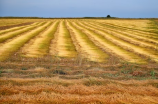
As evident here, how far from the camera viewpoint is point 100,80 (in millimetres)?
6305

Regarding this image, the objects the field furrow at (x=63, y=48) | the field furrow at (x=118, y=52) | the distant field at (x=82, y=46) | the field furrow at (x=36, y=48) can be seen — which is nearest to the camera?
the field furrow at (x=118, y=52)

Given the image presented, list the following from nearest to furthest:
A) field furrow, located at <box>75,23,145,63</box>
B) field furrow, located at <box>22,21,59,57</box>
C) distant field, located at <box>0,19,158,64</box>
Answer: field furrow, located at <box>75,23,145,63</box>, field furrow, located at <box>22,21,59,57</box>, distant field, located at <box>0,19,158,64</box>

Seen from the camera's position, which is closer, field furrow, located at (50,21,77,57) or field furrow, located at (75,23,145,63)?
field furrow, located at (75,23,145,63)

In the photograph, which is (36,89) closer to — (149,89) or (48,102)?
(48,102)

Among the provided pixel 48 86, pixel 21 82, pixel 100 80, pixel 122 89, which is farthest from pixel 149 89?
pixel 21 82

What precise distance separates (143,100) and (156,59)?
765 centimetres

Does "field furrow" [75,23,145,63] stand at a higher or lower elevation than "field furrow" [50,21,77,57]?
lower

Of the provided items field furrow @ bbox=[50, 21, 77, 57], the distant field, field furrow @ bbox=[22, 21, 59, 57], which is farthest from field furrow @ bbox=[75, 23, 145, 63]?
field furrow @ bbox=[22, 21, 59, 57]

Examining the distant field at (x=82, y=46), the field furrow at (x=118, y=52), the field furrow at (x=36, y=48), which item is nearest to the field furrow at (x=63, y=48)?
the distant field at (x=82, y=46)

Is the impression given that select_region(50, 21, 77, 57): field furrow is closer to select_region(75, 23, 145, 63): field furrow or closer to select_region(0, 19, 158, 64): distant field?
select_region(0, 19, 158, 64): distant field

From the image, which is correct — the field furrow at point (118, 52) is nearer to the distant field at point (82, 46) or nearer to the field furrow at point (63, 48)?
the distant field at point (82, 46)

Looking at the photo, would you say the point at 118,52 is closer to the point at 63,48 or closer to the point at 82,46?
the point at 82,46

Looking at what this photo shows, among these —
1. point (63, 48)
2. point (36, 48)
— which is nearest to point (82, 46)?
point (63, 48)

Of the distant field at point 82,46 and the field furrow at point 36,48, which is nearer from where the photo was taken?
the field furrow at point 36,48
